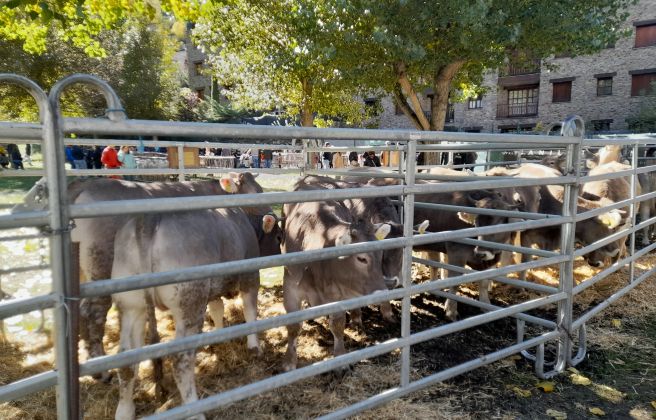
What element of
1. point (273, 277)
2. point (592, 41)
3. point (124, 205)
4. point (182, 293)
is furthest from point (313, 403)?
point (592, 41)

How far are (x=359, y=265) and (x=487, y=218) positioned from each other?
2.31 metres

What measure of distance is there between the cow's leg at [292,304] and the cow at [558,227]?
11.8 ft

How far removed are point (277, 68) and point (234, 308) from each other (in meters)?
12.2

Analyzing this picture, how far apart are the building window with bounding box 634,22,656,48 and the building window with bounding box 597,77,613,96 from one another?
8.64ft

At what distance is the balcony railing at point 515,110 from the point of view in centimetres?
3566

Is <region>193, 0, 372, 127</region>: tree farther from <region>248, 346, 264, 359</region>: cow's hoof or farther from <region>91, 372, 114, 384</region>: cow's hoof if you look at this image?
<region>91, 372, 114, 384</region>: cow's hoof

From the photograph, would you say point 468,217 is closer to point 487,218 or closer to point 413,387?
point 487,218

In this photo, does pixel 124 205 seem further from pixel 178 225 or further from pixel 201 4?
pixel 201 4

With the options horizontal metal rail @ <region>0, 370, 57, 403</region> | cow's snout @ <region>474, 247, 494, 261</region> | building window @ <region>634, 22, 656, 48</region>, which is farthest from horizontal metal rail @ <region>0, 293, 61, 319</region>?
building window @ <region>634, 22, 656, 48</region>

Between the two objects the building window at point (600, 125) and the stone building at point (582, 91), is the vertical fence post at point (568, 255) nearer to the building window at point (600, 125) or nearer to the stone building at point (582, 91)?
the stone building at point (582, 91)

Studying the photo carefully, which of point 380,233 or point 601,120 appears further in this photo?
point 601,120

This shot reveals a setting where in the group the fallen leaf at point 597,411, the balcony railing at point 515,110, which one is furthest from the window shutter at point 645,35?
the fallen leaf at point 597,411

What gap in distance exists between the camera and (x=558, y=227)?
6414mm

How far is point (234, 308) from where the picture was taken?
18.6 feet
